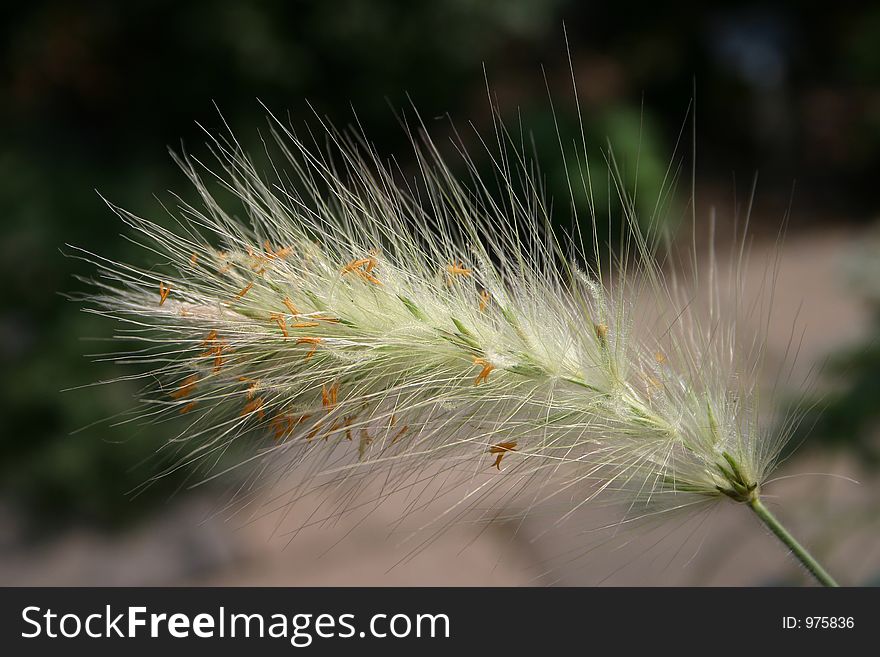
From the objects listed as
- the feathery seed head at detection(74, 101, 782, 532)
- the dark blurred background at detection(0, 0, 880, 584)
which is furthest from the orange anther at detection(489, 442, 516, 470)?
the dark blurred background at detection(0, 0, 880, 584)

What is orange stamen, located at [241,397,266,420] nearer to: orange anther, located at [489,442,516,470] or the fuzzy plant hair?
the fuzzy plant hair

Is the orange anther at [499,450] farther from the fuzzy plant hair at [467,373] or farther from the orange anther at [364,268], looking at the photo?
the orange anther at [364,268]

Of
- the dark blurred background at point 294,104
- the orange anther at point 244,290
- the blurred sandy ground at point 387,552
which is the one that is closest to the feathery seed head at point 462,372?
the orange anther at point 244,290

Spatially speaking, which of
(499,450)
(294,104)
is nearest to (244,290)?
(499,450)

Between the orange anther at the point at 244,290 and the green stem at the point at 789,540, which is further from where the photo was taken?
the orange anther at the point at 244,290
